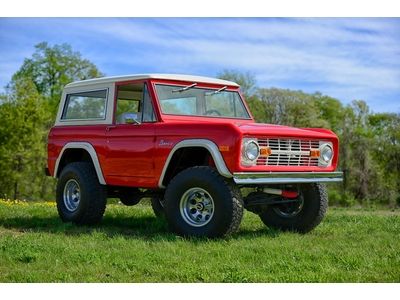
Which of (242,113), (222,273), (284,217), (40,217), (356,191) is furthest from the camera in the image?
(356,191)

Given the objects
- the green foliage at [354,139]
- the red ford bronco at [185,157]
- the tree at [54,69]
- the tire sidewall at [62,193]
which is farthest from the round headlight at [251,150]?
the tree at [54,69]

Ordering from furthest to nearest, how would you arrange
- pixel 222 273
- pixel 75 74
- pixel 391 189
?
pixel 75 74 → pixel 391 189 → pixel 222 273

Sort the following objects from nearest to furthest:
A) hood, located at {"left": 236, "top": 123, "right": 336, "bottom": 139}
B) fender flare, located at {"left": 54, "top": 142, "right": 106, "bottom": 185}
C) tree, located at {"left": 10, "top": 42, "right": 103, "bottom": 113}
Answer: hood, located at {"left": 236, "top": 123, "right": 336, "bottom": 139}, fender flare, located at {"left": 54, "top": 142, "right": 106, "bottom": 185}, tree, located at {"left": 10, "top": 42, "right": 103, "bottom": 113}

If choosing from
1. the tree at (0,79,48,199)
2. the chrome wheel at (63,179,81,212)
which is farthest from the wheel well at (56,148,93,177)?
the tree at (0,79,48,199)

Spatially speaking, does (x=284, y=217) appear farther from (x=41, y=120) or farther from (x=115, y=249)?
(x=41, y=120)

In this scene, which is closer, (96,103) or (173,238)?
(173,238)

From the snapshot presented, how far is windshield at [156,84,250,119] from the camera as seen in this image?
8148 mm

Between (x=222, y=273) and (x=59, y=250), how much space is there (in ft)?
6.66

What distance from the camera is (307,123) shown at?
3052 cm

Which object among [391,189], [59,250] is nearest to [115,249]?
[59,250]

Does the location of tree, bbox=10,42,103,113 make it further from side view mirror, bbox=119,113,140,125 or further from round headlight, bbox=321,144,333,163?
round headlight, bbox=321,144,333,163

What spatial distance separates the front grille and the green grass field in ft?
3.04

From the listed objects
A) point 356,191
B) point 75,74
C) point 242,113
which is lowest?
point 356,191

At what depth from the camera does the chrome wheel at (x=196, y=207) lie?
719 centimetres
